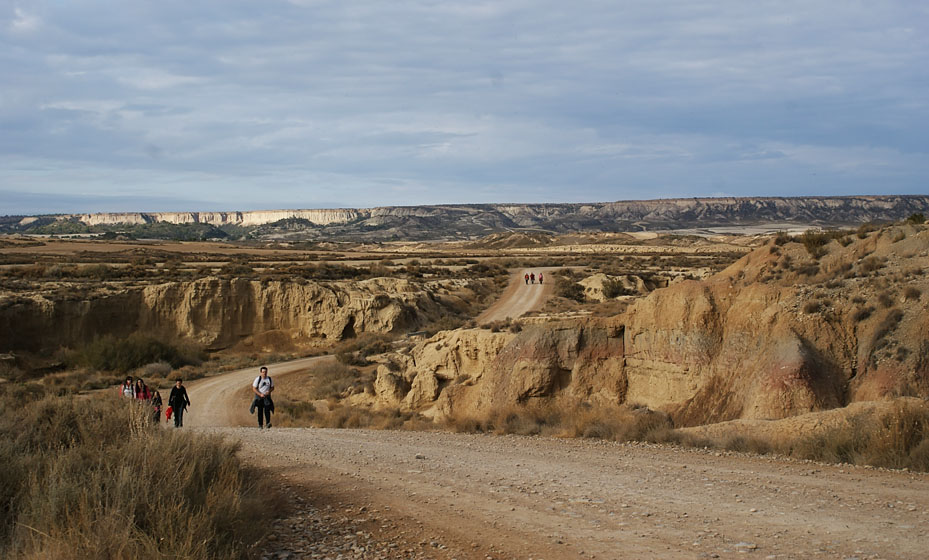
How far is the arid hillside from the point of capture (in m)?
14.2

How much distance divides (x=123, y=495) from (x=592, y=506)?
16.9ft

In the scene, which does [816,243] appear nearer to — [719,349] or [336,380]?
[719,349]

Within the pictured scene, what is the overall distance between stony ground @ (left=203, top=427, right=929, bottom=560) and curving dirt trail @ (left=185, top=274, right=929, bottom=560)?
22 millimetres

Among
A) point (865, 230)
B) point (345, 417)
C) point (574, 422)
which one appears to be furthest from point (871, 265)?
point (345, 417)

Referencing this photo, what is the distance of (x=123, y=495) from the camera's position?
682 cm

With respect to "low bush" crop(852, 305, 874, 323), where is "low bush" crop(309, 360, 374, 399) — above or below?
below

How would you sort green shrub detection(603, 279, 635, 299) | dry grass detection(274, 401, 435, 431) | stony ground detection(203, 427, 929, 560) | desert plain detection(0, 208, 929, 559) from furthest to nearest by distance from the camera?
green shrub detection(603, 279, 635, 299)
dry grass detection(274, 401, 435, 431)
desert plain detection(0, 208, 929, 559)
stony ground detection(203, 427, 929, 560)

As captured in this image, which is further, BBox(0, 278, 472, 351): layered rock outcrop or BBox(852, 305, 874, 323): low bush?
BBox(0, 278, 472, 351): layered rock outcrop

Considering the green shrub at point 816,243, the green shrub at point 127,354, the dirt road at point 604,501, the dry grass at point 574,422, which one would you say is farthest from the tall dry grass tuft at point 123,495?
the green shrub at point 127,354

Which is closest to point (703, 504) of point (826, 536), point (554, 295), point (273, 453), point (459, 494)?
point (826, 536)

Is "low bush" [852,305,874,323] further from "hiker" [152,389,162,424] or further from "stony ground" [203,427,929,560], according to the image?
"hiker" [152,389,162,424]

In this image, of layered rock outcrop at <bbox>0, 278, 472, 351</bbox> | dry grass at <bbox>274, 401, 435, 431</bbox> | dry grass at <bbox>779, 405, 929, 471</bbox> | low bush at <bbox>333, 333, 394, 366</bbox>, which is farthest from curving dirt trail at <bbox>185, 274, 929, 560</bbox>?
layered rock outcrop at <bbox>0, 278, 472, 351</bbox>

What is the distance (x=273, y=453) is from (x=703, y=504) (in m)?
7.72

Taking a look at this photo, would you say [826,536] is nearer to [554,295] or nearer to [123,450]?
[123,450]
